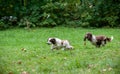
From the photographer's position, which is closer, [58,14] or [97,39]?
[97,39]

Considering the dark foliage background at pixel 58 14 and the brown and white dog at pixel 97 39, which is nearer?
the brown and white dog at pixel 97 39

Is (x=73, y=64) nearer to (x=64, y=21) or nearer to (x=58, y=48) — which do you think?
(x=58, y=48)

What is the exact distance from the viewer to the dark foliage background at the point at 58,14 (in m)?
20.4

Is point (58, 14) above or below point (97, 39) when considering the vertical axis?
below

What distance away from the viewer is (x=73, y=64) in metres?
7.73

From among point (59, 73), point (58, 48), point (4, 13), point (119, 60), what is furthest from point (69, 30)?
point (119, 60)

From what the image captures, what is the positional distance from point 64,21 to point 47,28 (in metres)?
1.46

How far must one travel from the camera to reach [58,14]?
69.8 ft

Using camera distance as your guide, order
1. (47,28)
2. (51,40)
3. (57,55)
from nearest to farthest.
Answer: (57,55)
(51,40)
(47,28)

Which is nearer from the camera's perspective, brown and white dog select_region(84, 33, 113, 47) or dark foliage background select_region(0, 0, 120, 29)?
brown and white dog select_region(84, 33, 113, 47)

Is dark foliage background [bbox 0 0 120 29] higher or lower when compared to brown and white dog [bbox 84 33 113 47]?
lower

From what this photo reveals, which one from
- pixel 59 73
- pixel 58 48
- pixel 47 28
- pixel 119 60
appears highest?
pixel 119 60

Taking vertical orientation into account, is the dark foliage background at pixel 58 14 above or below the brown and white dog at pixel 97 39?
below

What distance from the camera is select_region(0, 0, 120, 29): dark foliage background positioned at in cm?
2038
